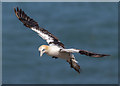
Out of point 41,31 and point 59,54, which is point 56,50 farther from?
point 41,31

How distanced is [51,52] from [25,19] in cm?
242

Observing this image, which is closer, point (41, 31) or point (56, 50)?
point (56, 50)

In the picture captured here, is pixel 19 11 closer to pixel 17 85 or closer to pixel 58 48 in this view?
pixel 58 48

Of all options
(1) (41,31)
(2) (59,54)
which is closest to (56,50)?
(2) (59,54)

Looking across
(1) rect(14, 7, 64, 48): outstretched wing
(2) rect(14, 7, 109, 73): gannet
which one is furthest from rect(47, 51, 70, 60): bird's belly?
(1) rect(14, 7, 64, 48): outstretched wing

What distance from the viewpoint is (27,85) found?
27.7m

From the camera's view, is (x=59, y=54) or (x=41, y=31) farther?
(x=41, y=31)

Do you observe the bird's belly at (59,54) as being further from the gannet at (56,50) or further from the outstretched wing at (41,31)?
the outstretched wing at (41,31)

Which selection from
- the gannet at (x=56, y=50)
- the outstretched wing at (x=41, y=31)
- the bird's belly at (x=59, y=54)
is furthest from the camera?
the outstretched wing at (x=41, y=31)

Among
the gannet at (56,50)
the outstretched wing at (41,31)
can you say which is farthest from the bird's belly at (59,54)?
the outstretched wing at (41,31)

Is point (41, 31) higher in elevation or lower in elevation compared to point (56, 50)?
higher

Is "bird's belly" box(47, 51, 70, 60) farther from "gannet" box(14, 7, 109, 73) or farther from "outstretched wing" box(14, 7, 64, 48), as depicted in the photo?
"outstretched wing" box(14, 7, 64, 48)

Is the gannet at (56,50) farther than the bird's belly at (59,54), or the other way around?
the bird's belly at (59,54)

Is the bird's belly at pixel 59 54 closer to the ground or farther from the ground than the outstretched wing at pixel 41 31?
closer to the ground
